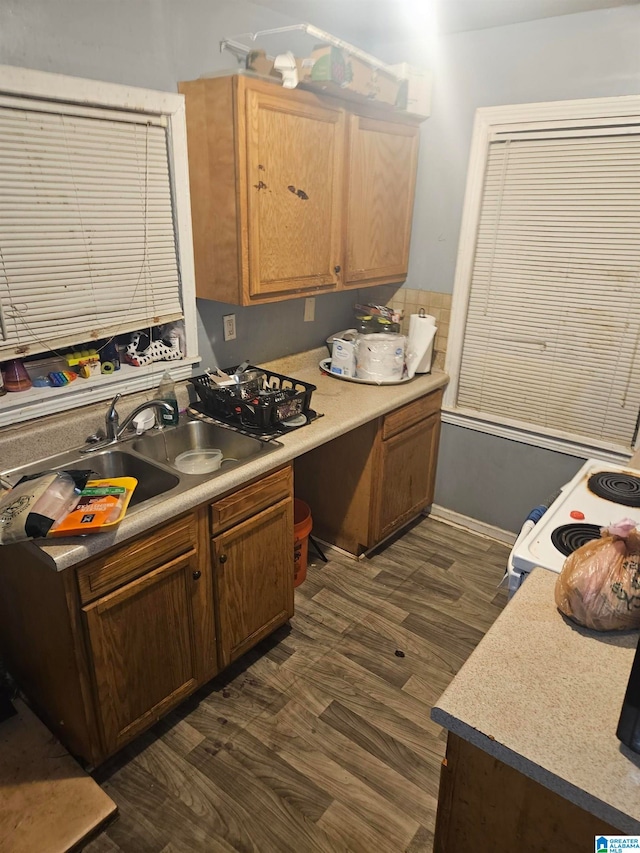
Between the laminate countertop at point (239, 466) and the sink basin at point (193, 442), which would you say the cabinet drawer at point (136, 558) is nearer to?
the laminate countertop at point (239, 466)

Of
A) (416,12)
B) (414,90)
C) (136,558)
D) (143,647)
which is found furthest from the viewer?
(414,90)

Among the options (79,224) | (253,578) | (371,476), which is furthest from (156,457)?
(371,476)

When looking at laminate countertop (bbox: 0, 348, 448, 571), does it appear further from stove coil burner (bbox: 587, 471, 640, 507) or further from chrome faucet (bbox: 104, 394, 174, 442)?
stove coil burner (bbox: 587, 471, 640, 507)

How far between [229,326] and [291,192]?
64cm

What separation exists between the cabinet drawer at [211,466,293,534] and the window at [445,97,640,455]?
1.41m

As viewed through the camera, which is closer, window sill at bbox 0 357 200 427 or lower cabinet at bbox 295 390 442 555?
window sill at bbox 0 357 200 427

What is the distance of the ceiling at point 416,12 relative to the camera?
2.25m

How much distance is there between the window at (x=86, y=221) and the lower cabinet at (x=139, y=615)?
65cm

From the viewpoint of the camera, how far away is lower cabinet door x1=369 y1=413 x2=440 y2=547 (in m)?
2.82

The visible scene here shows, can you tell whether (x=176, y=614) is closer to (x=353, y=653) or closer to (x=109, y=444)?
(x=109, y=444)

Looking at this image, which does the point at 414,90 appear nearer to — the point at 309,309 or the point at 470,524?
the point at 309,309

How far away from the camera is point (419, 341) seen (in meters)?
2.98

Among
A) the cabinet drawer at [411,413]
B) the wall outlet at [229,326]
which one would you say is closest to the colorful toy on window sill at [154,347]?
the wall outlet at [229,326]

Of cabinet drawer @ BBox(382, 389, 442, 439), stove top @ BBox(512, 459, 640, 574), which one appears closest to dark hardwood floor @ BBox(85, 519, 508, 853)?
cabinet drawer @ BBox(382, 389, 442, 439)
